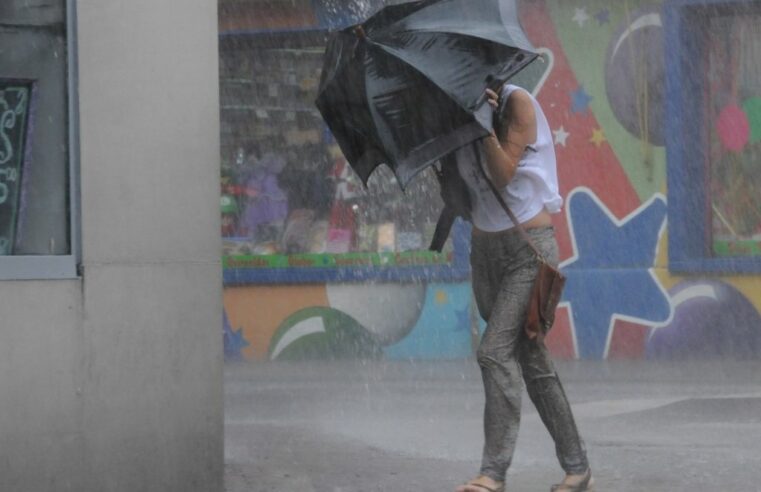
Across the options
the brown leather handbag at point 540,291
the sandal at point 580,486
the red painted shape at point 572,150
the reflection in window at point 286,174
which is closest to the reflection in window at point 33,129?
the brown leather handbag at point 540,291

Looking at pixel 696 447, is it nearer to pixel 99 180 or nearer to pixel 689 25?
pixel 99 180

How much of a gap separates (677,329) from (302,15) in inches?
167

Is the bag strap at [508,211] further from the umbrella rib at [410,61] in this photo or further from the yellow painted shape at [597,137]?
the yellow painted shape at [597,137]

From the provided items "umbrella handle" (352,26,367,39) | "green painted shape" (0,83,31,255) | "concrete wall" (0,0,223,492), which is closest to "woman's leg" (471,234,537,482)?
"umbrella handle" (352,26,367,39)

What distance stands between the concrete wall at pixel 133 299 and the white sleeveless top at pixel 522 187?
3.87 feet

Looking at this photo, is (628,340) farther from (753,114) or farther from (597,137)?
(753,114)

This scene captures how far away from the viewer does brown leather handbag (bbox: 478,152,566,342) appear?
571 cm

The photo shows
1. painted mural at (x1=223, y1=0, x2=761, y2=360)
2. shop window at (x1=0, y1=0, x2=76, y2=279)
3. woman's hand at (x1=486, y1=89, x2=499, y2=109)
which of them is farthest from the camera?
painted mural at (x1=223, y1=0, x2=761, y2=360)

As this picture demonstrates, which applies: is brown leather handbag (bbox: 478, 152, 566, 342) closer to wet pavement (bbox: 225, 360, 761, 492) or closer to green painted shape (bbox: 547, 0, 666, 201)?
wet pavement (bbox: 225, 360, 761, 492)

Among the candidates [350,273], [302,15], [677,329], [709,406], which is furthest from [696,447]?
[302,15]

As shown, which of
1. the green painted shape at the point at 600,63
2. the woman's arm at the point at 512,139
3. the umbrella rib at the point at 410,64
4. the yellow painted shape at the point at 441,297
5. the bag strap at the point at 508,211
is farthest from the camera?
the yellow painted shape at the point at 441,297

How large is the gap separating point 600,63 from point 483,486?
22.4ft

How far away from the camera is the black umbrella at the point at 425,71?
17.8 ft

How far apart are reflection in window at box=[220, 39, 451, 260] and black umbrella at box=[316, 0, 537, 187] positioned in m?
6.59
